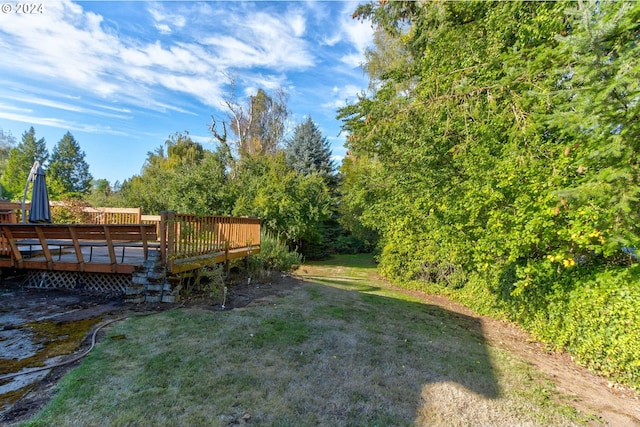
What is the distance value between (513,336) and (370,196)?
5.26 metres

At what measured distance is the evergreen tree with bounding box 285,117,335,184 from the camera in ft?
61.9

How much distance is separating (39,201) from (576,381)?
9.42 m

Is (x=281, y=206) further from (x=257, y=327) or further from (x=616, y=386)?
(x=616, y=386)

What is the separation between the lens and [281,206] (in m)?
12.2

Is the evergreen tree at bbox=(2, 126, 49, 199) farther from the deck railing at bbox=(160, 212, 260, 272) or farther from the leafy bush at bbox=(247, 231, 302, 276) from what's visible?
the deck railing at bbox=(160, 212, 260, 272)

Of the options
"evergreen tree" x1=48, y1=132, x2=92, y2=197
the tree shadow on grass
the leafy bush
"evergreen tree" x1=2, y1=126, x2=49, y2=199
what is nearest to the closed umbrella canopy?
the leafy bush

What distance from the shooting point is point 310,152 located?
18984 millimetres

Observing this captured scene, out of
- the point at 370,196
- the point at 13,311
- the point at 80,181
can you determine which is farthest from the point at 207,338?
the point at 80,181

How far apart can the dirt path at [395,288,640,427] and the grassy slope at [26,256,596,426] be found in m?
0.30

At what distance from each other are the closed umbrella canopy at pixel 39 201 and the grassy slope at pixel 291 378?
3917 mm

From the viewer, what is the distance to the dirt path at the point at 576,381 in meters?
2.94

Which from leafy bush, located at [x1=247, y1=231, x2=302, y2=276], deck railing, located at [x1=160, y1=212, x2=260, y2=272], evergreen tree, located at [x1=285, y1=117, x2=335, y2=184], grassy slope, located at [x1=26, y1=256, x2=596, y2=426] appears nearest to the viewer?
grassy slope, located at [x1=26, y1=256, x2=596, y2=426]

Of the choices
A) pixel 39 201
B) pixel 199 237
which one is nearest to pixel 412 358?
pixel 199 237

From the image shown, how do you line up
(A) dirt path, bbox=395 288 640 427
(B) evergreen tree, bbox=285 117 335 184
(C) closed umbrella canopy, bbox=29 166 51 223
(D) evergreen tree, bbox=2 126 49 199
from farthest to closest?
(D) evergreen tree, bbox=2 126 49 199 → (B) evergreen tree, bbox=285 117 335 184 → (C) closed umbrella canopy, bbox=29 166 51 223 → (A) dirt path, bbox=395 288 640 427
